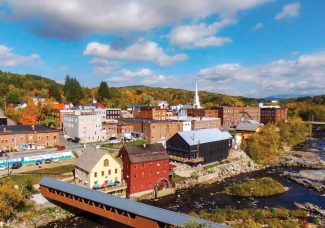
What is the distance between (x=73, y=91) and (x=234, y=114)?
211 ft

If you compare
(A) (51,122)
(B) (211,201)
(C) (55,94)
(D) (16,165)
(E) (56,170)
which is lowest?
(B) (211,201)

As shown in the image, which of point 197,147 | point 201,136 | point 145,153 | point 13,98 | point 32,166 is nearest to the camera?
point 145,153

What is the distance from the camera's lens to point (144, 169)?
51812 mm

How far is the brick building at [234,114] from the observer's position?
432 ft

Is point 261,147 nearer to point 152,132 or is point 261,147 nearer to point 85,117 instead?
point 152,132

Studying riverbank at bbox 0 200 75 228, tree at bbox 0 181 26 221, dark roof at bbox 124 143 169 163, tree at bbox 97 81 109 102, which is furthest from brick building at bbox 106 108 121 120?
tree at bbox 0 181 26 221

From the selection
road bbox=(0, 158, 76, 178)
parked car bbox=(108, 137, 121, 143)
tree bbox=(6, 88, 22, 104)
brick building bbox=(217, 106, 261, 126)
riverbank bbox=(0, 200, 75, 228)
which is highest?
tree bbox=(6, 88, 22, 104)

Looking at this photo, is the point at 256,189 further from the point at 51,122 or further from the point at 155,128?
the point at 51,122

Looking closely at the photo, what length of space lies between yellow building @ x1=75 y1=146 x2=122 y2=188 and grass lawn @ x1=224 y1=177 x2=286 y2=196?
59.2 feet

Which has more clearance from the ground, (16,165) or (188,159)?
(16,165)

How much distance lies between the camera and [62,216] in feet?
141

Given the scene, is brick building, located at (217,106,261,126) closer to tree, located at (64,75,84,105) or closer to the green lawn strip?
tree, located at (64,75,84,105)

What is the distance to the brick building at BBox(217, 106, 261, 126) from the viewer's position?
132 m

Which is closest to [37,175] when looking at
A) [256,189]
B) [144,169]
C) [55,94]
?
[144,169]
